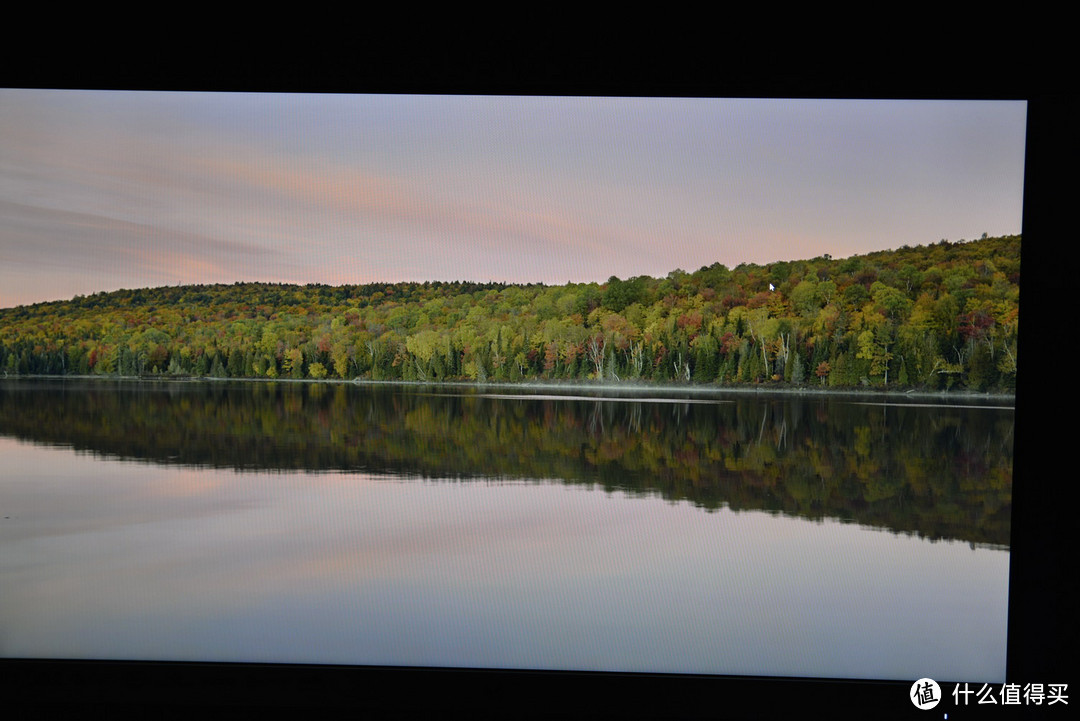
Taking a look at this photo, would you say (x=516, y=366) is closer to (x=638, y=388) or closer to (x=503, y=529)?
(x=638, y=388)

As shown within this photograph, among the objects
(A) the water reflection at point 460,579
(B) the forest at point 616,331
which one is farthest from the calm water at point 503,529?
(B) the forest at point 616,331

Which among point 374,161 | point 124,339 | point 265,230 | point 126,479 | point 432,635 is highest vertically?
point 374,161

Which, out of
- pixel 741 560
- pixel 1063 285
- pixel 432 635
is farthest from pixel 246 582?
pixel 1063 285

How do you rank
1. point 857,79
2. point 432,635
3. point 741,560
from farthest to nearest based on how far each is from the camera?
point 741,560, point 432,635, point 857,79

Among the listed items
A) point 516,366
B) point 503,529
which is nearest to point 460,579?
point 503,529

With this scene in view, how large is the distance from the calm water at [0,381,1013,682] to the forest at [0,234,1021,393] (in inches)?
7.7

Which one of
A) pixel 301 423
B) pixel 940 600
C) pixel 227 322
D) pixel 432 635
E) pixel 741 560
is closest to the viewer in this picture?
pixel 432 635

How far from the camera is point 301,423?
5.99m

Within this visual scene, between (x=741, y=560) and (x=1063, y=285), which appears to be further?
(x=741, y=560)

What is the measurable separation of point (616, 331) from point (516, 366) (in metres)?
0.72

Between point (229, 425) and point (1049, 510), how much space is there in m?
5.18

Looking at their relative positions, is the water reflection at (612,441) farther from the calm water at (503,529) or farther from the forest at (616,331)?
the forest at (616,331)

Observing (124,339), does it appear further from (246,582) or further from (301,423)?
(246,582)

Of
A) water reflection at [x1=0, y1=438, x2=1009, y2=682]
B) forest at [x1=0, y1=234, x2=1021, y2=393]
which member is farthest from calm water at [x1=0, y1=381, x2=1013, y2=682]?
forest at [x1=0, y1=234, x2=1021, y2=393]
